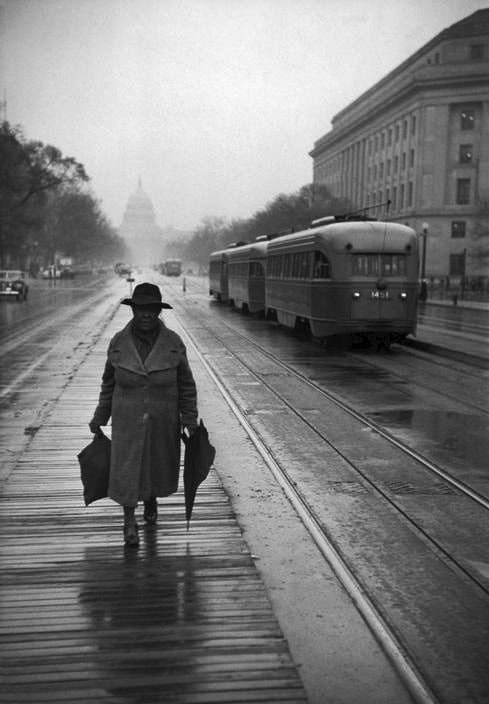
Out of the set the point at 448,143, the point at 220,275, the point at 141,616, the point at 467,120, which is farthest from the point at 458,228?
the point at 141,616

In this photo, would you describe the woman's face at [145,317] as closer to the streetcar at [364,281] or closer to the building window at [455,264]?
the streetcar at [364,281]

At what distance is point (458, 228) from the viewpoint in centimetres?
8206

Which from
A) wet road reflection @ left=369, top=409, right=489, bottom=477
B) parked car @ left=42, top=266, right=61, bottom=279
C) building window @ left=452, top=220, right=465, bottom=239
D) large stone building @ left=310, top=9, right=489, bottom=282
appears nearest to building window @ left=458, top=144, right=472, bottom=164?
large stone building @ left=310, top=9, right=489, bottom=282

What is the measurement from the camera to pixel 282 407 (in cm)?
1235

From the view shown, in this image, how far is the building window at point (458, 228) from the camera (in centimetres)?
8188

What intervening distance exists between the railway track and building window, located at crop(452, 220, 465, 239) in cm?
7249

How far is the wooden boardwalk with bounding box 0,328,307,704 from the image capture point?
3959mm

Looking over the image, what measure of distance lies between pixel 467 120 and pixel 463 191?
7.29 meters

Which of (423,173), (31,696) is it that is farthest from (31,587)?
(423,173)

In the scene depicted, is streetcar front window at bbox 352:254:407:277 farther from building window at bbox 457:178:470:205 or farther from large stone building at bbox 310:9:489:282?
building window at bbox 457:178:470:205

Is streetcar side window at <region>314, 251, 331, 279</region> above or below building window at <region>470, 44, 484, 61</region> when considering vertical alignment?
below

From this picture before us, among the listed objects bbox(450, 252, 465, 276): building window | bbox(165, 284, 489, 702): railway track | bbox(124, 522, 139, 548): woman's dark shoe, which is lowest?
bbox(165, 284, 489, 702): railway track

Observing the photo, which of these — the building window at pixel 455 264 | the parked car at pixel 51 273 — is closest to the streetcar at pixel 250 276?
the building window at pixel 455 264

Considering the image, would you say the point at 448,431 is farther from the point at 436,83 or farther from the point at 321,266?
the point at 436,83
